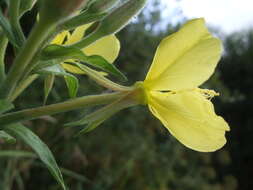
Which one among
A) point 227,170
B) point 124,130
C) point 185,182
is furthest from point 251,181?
point 124,130

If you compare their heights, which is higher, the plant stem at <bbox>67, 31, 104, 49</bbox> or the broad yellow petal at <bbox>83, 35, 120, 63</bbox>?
the plant stem at <bbox>67, 31, 104, 49</bbox>

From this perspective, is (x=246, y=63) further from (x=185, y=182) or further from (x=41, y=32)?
(x=41, y=32)

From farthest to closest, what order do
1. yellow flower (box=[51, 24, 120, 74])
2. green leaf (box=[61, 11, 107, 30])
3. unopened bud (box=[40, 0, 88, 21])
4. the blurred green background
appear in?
1. the blurred green background
2. yellow flower (box=[51, 24, 120, 74])
3. green leaf (box=[61, 11, 107, 30])
4. unopened bud (box=[40, 0, 88, 21])

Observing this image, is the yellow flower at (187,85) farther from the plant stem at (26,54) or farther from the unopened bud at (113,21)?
the plant stem at (26,54)

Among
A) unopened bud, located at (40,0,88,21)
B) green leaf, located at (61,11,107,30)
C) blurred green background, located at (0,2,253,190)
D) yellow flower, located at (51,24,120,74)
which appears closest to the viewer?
unopened bud, located at (40,0,88,21)

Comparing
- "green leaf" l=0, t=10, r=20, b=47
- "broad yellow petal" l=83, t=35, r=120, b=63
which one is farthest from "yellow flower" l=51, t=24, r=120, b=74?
"green leaf" l=0, t=10, r=20, b=47

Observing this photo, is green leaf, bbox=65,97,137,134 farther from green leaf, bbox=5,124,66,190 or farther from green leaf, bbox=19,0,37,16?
green leaf, bbox=19,0,37,16

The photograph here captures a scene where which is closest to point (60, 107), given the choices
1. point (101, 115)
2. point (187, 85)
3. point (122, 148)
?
point (101, 115)
